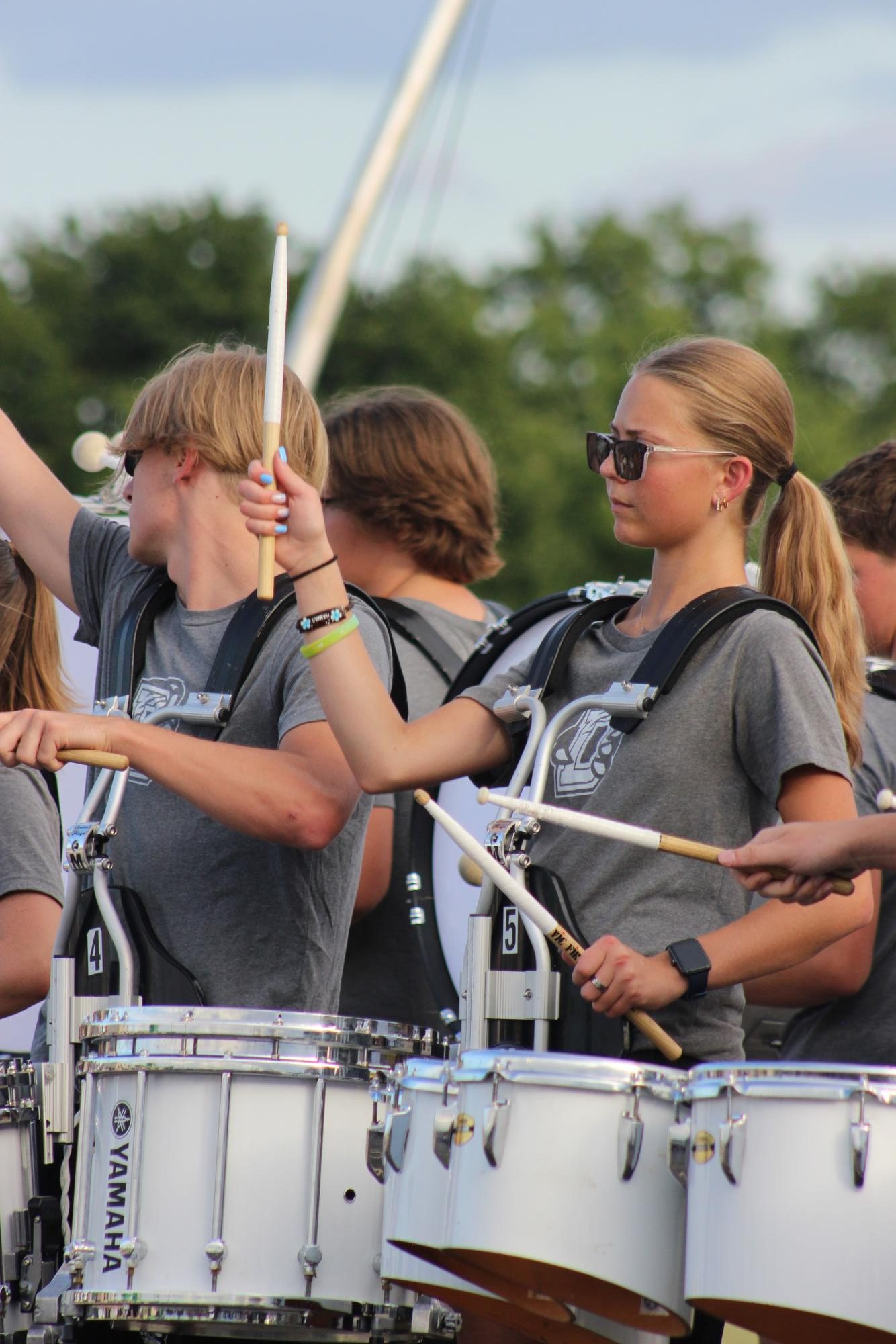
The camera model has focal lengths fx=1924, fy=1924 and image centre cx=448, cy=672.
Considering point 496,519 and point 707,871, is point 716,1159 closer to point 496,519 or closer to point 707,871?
point 707,871

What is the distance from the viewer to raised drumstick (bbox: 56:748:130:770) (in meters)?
3.07

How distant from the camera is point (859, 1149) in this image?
237 cm

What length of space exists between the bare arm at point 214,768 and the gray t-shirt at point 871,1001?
1.10 m

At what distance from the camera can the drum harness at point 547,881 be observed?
2914 millimetres

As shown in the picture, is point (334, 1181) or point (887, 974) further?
point (887, 974)

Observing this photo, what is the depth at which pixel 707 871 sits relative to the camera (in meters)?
3.01

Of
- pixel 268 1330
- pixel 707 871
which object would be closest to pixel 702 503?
pixel 707 871

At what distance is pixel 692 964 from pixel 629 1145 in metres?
0.37

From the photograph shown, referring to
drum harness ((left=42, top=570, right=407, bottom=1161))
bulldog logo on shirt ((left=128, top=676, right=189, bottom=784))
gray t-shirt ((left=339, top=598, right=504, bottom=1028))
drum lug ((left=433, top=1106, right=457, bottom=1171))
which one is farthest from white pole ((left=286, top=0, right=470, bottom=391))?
drum lug ((left=433, top=1106, right=457, bottom=1171))

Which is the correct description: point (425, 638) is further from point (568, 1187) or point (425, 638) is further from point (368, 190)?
point (368, 190)

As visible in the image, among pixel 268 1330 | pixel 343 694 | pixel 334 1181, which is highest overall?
pixel 343 694

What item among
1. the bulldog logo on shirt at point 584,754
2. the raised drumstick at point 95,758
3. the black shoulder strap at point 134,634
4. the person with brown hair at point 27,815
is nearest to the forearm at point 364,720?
the bulldog logo on shirt at point 584,754

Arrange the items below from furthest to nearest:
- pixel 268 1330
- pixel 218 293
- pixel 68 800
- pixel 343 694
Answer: pixel 218 293 < pixel 68 800 < pixel 343 694 < pixel 268 1330

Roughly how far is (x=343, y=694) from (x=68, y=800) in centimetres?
190
